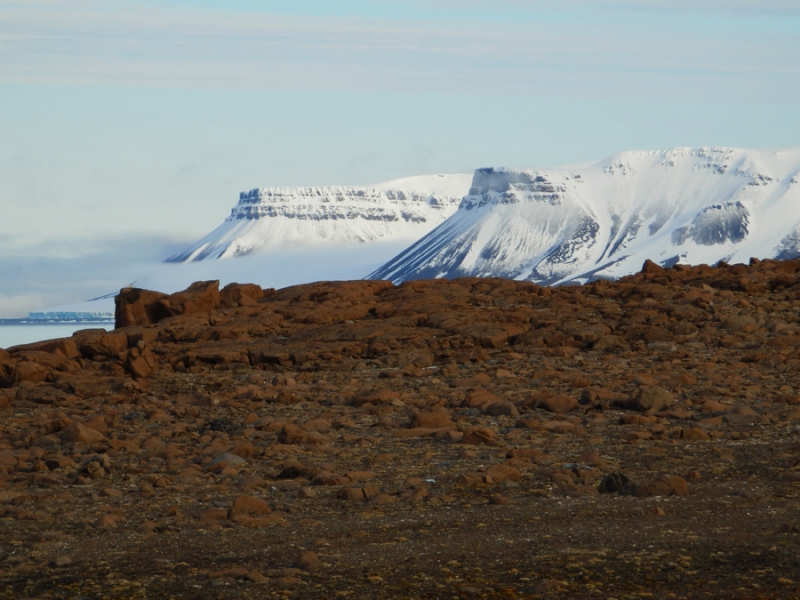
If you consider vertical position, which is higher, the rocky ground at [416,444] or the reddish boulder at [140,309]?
the reddish boulder at [140,309]

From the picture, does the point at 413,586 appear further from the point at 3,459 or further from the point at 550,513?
the point at 3,459

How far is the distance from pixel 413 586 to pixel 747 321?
724 inches

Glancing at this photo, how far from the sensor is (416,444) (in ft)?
54.0

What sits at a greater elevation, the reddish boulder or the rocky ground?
the reddish boulder

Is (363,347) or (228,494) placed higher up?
(363,347)

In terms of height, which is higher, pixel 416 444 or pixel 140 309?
pixel 140 309

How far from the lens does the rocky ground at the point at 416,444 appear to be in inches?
392

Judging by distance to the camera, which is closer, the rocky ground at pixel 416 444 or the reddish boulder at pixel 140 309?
the rocky ground at pixel 416 444

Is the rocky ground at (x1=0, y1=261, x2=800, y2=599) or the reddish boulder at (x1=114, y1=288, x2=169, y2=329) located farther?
the reddish boulder at (x1=114, y1=288, x2=169, y2=329)

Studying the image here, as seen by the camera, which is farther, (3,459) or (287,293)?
(287,293)

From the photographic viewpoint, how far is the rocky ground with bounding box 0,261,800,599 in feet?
32.6

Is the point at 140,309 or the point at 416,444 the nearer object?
the point at 416,444

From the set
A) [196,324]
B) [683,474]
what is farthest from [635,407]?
[196,324]

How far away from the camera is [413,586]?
9391mm
